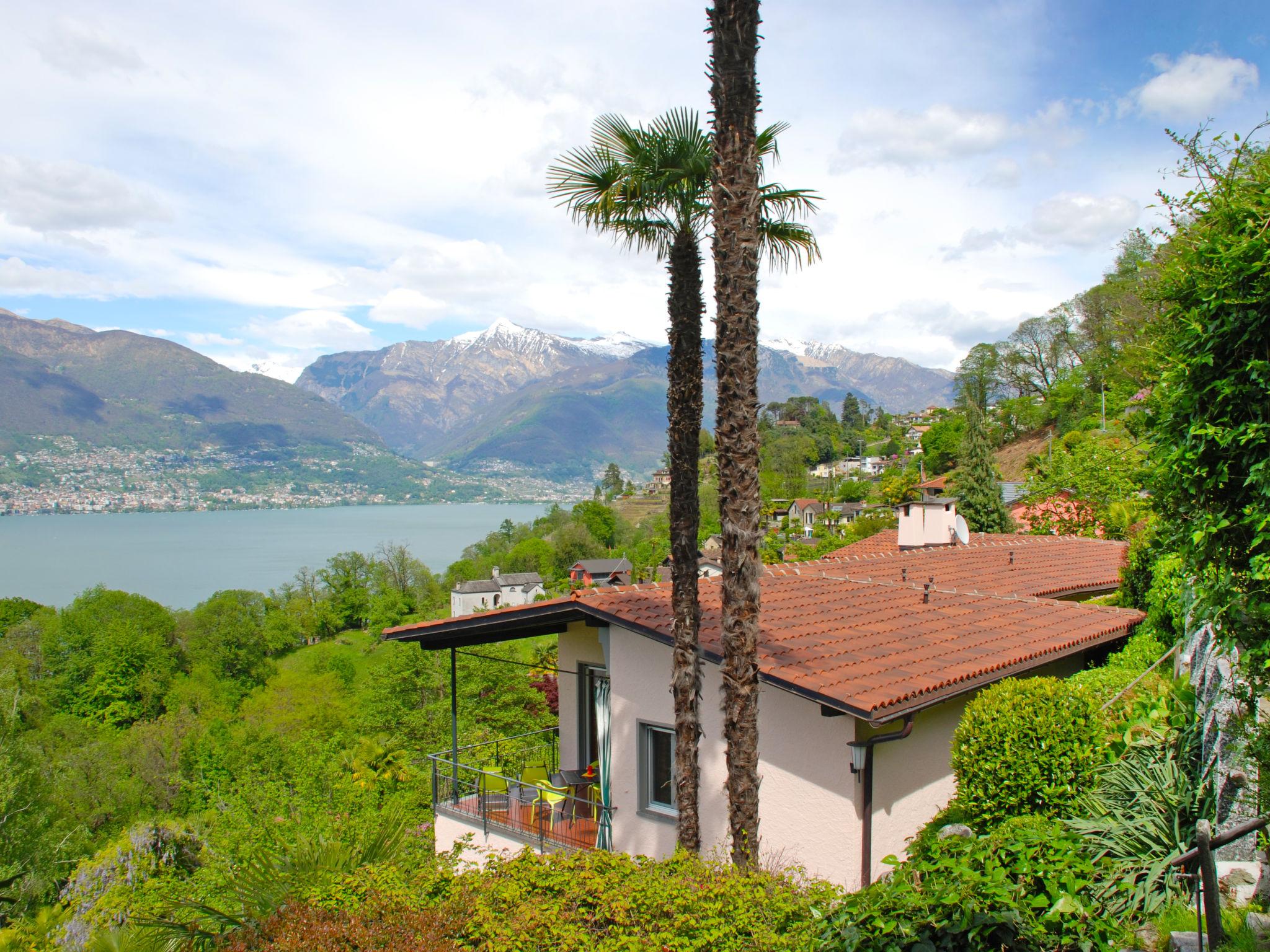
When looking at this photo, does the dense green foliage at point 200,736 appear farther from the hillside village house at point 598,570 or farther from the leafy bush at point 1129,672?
the hillside village house at point 598,570

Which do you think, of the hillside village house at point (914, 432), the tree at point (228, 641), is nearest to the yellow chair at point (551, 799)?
the tree at point (228, 641)

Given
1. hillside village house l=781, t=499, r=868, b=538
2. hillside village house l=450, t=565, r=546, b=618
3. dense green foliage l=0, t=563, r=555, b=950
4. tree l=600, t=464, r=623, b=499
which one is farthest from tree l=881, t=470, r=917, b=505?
tree l=600, t=464, r=623, b=499

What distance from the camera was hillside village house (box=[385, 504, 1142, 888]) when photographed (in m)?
7.61

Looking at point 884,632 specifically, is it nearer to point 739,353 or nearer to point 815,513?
point 739,353

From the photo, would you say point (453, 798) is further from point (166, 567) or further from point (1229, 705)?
point (166, 567)

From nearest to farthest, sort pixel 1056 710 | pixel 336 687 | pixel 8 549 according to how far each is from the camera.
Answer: pixel 1056 710, pixel 336 687, pixel 8 549

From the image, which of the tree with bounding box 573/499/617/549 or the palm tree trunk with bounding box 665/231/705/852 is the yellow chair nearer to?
the palm tree trunk with bounding box 665/231/705/852

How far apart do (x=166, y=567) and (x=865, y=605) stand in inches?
6815

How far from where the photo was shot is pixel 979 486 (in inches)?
1720

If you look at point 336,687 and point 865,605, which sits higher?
point 865,605

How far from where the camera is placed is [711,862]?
19.6 ft

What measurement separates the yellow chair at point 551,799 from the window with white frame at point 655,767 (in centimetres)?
141

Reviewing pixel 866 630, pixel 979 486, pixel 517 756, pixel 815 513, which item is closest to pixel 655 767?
pixel 866 630

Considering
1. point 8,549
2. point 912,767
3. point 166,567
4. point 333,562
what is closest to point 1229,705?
point 912,767
